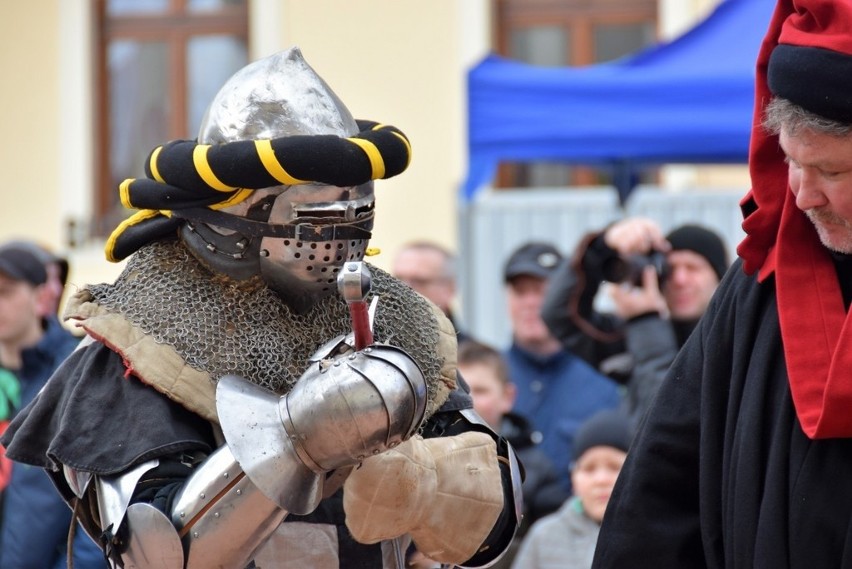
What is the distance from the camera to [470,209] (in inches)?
344

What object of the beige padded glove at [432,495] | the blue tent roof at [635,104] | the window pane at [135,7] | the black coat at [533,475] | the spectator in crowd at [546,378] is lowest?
the black coat at [533,475]

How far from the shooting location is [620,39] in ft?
34.1

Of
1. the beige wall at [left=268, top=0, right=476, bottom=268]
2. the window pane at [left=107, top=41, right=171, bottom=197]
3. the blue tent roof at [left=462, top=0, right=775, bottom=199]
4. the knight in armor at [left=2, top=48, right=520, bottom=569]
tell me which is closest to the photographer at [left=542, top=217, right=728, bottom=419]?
the knight in armor at [left=2, top=48, right=520, bottom=569]

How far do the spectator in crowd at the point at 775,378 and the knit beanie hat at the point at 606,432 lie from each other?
2.04 m

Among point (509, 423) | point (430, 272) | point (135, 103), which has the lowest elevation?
point (509, 423)

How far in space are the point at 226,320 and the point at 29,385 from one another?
82.9 inches

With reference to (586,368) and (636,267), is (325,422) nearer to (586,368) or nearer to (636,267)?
(636,267)

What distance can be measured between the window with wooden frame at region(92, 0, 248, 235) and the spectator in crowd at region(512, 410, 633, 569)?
6211 mm

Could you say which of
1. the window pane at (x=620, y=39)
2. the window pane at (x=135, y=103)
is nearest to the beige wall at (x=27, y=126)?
the window pane at (x=135, y=103)

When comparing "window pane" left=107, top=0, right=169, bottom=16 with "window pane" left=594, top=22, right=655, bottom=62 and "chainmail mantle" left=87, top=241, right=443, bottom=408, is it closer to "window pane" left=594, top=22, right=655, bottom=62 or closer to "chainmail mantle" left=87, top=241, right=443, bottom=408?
"window pane" left=594, top=22, right=655, bottom=62

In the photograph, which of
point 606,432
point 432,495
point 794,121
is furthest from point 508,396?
point 794,121

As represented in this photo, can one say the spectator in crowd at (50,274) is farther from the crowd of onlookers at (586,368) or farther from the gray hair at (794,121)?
the gray hair at (794,121)

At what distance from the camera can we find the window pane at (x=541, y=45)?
1039 centimetres

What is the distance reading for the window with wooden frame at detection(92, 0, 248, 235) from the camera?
10836mm
